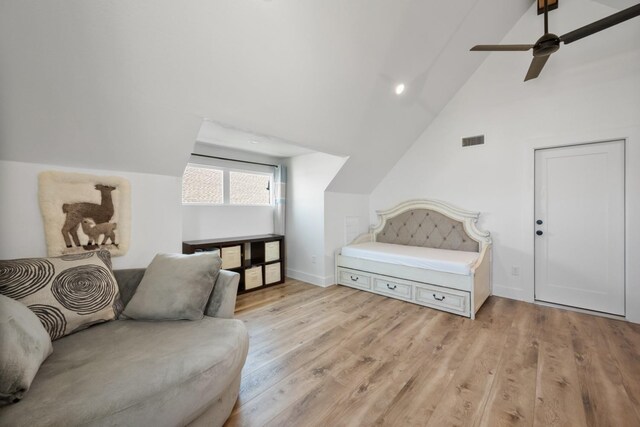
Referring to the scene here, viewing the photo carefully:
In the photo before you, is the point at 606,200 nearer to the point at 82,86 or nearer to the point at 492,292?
the point at 492,292

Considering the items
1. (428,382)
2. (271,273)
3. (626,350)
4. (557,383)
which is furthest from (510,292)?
(271,273)

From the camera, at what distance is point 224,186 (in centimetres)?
379

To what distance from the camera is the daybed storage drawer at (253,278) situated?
355 centimetres

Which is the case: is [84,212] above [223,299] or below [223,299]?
above

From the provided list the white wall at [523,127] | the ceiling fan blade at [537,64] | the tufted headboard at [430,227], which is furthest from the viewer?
the tufted headboard at [430,227]

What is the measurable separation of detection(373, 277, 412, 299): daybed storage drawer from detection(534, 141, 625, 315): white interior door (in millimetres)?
1603

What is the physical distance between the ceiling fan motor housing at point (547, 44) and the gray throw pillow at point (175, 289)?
2933mm

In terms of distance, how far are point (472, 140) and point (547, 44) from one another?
68.6 inches

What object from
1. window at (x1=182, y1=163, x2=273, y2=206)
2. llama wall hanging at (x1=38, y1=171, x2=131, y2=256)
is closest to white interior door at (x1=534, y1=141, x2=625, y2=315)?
window at (x1=182, y1=163, x2=273, y2=206)

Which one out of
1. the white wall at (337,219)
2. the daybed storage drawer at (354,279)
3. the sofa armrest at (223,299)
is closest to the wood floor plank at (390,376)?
the sofa armrest at (223,299)

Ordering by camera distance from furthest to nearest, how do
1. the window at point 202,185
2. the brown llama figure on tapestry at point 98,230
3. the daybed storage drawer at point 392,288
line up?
the window at point 202,185, the daybed storage drawer at point 392,288, the brown llama figure on tapestry at point 98,230

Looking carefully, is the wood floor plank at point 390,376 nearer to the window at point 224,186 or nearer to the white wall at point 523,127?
the white wall at point 523,127

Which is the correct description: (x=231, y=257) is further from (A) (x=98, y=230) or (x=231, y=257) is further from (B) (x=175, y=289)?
(B) (x=175, y=289)

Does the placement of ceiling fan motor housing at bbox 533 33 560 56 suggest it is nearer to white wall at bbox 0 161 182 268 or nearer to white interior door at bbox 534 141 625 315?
white interior door at bbox 534 141 625 315
